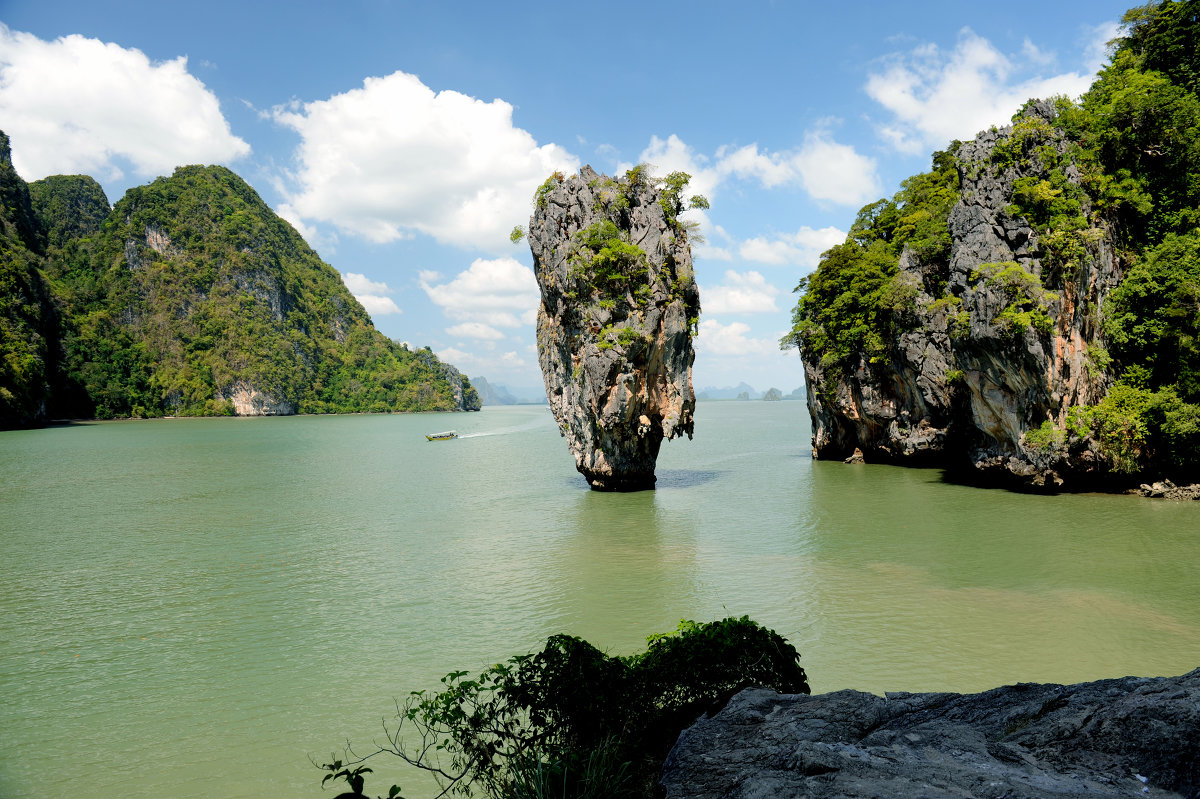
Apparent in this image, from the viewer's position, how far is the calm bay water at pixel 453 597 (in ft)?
28.1

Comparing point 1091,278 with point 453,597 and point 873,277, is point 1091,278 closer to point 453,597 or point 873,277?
point 873,277

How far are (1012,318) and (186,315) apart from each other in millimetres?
134080

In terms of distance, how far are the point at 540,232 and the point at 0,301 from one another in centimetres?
7924

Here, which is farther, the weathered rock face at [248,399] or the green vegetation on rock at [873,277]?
the weathered rock face at [248,399]

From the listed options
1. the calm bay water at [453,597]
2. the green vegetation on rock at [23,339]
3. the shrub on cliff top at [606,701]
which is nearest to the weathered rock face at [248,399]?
the green vegetation on rock at [23,339]

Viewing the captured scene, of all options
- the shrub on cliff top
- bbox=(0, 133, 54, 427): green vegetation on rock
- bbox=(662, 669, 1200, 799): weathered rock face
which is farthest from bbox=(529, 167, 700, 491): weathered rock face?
bbox=(0, 133, 54, 427): green vegetation on rock

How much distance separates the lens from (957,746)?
3.45m

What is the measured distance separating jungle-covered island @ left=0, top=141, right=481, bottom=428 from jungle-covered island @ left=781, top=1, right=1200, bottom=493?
9822 centimetres

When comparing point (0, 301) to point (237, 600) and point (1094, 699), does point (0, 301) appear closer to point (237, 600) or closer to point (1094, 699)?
point (237, 600)

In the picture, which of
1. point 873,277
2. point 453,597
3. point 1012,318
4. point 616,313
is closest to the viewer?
point 453,597

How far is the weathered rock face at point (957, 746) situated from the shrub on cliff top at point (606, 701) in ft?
2.52

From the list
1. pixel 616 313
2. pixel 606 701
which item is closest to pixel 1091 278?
pixel 616 313

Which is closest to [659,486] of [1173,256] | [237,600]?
[237,600]

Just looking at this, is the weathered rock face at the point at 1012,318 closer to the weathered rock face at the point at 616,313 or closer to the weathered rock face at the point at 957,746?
the weathered rock face at the point at 616,313
